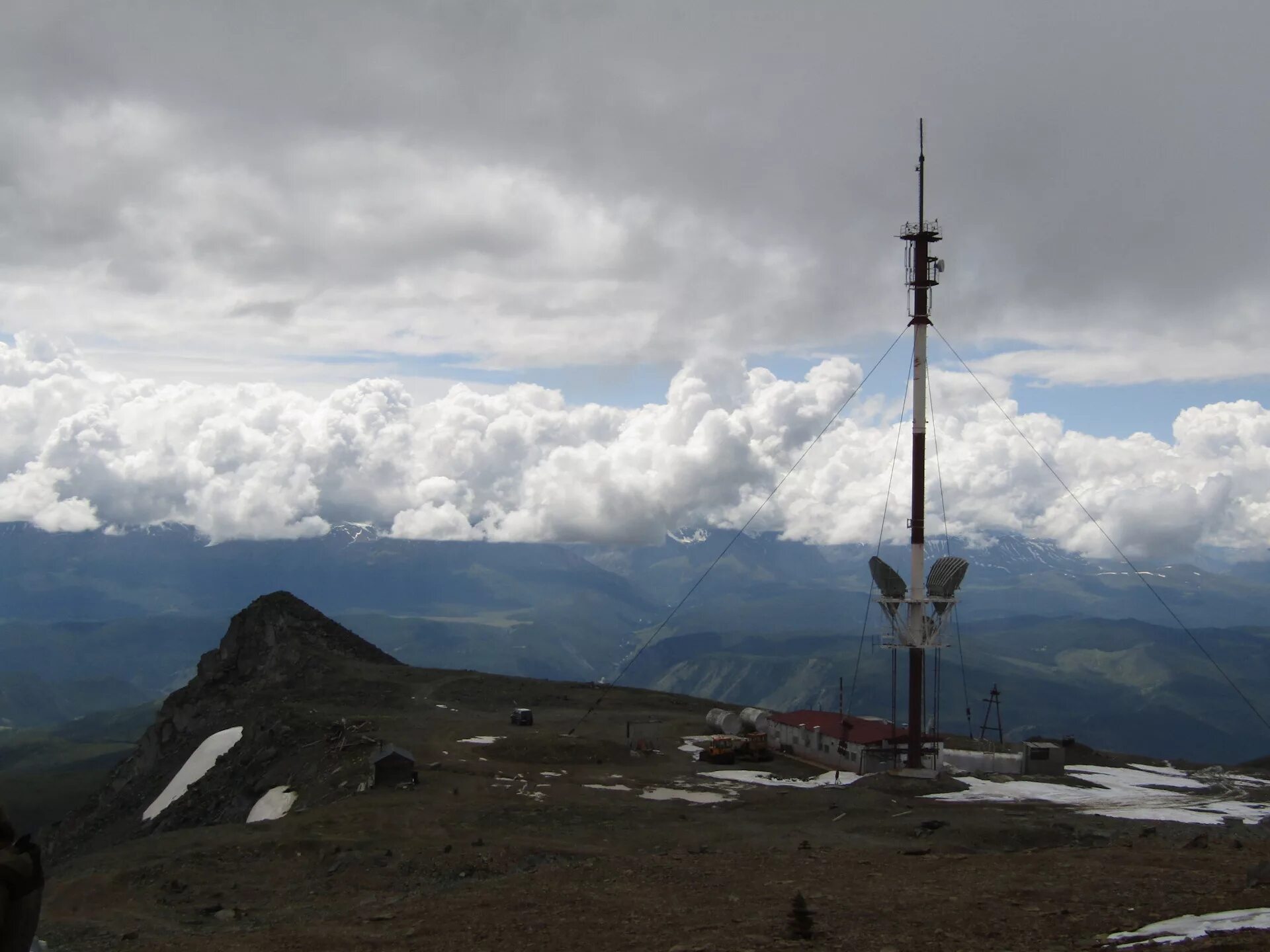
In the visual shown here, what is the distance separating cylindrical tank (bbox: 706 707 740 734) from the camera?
73375mm

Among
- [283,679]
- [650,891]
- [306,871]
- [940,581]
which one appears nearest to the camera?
[650,891]

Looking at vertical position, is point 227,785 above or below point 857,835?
below

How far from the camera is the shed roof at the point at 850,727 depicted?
63.3m

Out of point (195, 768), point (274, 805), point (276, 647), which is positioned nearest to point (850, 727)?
point (274, 805)

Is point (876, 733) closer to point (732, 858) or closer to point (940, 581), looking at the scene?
point (940, 581)

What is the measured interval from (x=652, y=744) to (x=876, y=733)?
1565cm

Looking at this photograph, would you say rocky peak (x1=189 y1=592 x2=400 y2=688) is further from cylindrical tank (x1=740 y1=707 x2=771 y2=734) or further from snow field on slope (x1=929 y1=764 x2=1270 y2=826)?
snow field on slope (x1=929 y1=764 x2=1270 y2=826)

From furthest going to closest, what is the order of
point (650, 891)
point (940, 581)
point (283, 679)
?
point (283, 679), point (940, 581), point (650, 891)

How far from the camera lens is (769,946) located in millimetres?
19234

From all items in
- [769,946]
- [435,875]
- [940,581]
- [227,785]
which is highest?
[940,581]

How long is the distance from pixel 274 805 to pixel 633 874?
32.2 meters

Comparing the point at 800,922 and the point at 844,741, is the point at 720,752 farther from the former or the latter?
the point at 800,922

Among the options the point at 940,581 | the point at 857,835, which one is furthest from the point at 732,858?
the point at 940,581

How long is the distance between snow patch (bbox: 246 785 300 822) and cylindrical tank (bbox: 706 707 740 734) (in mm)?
31562
